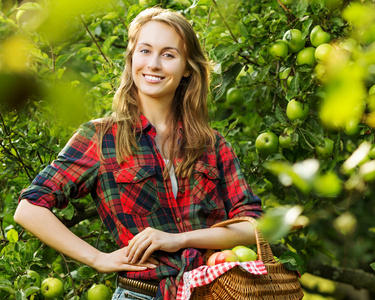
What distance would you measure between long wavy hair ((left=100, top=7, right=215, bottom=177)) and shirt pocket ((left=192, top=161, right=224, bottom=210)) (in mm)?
36

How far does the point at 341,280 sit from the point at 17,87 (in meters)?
2.70

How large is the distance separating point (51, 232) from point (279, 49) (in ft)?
3.84

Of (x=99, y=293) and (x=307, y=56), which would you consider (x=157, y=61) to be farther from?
(x=99, y=293)

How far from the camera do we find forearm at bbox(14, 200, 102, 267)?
1.67m

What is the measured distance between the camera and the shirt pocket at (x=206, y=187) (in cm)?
184

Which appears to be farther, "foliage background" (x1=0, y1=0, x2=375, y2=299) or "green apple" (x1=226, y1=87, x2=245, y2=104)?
"green apple" (x1=226, y1=87, x2=245, y2=104)

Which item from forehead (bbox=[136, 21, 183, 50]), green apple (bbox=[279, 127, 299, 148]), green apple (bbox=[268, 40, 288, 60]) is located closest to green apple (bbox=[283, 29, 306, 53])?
green apple (bbox=[268, 40, 288, 60])

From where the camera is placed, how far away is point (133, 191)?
1786mm

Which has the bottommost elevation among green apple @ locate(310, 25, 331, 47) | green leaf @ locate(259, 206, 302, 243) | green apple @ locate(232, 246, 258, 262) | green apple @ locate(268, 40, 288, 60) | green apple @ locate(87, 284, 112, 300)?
green apple @ locate(87, 284, 112, 300)

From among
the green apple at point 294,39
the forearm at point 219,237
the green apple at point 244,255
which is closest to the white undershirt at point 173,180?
the forearm at point 219,237

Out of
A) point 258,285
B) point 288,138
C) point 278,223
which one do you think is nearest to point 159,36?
point 288,138

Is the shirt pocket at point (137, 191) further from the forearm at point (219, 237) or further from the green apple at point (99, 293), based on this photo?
the green apple at point (99, 293)

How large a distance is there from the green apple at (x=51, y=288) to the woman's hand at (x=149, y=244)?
56 centimetres

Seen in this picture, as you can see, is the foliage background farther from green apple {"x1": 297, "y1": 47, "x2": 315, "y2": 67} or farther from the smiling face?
the smiling face
